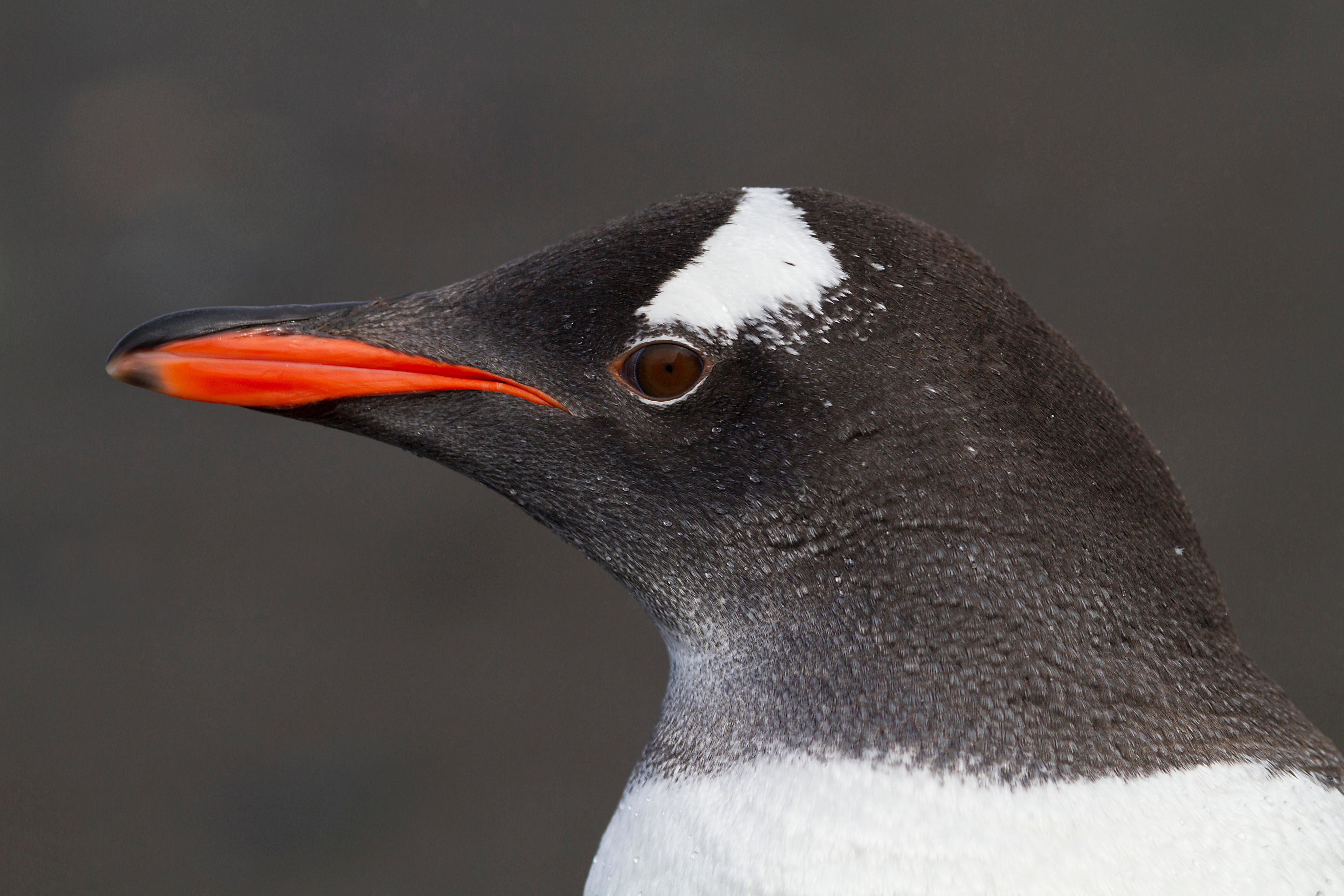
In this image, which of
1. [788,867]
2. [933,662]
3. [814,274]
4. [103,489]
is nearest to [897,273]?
[814,274]

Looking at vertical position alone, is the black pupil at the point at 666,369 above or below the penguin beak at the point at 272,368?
above

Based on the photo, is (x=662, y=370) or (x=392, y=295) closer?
(x=662, y=370)

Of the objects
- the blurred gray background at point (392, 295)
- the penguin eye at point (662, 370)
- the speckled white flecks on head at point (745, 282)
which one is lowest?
the blurred gray background at point (392, 295)

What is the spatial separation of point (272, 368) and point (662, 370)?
213 mm

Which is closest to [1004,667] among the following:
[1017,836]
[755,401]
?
[1017,836]

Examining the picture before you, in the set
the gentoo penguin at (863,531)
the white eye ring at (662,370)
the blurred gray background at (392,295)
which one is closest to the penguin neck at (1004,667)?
the gentoo penguin at (863,531)

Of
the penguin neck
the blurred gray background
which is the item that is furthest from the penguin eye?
the blurred gray background

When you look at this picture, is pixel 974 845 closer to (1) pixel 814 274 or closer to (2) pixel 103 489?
(1) pixel 814 274

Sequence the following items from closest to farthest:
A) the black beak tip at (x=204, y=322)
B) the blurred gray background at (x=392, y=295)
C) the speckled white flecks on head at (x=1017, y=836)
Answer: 1. the speckled white flecks on head at (x=1017, y=836)
2. the black beak tip at (x=204, y=322)
3. the blurred gray background at (x=392, y=295)

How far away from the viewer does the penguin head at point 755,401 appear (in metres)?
0.65

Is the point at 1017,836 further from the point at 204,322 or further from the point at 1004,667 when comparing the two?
the point at 204,322

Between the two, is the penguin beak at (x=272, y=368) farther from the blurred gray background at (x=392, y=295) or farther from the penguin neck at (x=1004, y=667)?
the blurred gray background at (x=392, y=295)

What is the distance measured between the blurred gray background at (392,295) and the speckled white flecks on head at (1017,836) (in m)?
1.26

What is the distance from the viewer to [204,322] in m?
0.72
